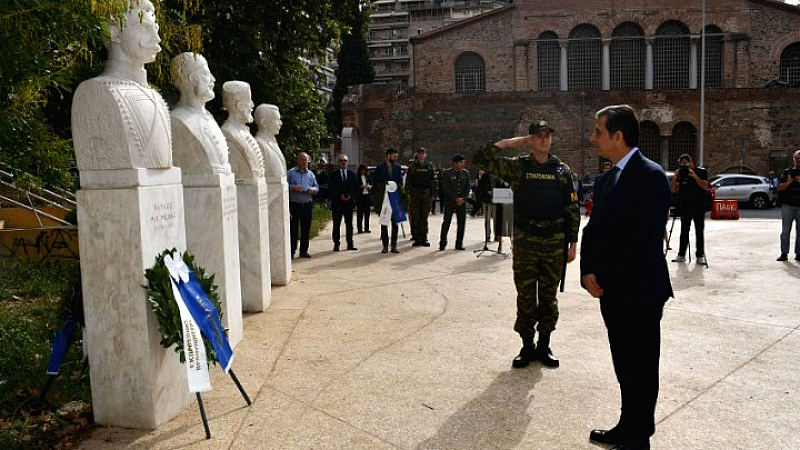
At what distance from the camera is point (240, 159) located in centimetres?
770

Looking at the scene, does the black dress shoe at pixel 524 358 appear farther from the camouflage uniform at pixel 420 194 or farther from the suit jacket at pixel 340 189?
the camouflage uniform at pixel 420 194

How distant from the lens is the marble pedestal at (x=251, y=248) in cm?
756

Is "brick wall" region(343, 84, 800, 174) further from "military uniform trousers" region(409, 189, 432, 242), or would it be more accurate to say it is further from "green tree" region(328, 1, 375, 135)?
"military uniform trousers" region(409, 189, 432, 242)

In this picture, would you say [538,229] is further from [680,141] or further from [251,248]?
[680,141]

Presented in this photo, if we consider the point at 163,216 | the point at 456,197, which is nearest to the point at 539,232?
the point at 163,216

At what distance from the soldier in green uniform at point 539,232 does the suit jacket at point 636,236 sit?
1583 mm

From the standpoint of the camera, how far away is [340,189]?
1344 cm

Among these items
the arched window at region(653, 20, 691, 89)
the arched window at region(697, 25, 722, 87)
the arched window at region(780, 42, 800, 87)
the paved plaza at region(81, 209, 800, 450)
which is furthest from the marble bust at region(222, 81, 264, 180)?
the arched window at region(780, 42, 800, 87)

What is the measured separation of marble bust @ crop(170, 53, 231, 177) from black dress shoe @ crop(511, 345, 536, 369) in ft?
9.82

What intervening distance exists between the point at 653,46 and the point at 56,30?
137ft

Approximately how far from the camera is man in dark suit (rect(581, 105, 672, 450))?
148 inches

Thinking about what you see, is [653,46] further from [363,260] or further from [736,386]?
[736,386]

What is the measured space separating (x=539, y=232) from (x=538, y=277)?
14.8 inches

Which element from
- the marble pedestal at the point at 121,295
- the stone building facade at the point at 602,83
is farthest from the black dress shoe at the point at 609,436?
the stone building facade at the point at 602,83
